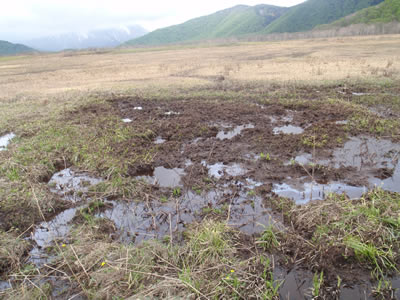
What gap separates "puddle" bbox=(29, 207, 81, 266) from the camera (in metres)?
4.07

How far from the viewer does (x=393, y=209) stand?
167 inches

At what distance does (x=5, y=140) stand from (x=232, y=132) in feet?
25.9

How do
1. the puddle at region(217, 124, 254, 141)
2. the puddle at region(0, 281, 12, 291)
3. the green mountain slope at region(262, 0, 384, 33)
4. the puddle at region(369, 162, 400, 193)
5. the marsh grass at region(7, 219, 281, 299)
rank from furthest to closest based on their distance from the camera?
the green mountain slope at region(262, 0, 384, 33)
the puddle at region(217, 124, 254, 141)
the puddle at region(369, 162, 400, 193)
the puddle at region(0, 281, 12, 291)
the marsh grass at region(7, 219, 281, 299)

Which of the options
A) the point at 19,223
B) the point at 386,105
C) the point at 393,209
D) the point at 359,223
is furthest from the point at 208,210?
the point at 386,105

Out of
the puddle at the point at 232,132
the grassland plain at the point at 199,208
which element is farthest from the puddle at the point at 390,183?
the puddle at the point at 232,132

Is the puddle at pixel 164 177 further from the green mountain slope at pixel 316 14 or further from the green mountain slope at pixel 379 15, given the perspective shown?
the green mountain slope at pixel 316 14

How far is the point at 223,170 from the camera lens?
6.32 m

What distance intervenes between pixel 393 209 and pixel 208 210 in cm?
307

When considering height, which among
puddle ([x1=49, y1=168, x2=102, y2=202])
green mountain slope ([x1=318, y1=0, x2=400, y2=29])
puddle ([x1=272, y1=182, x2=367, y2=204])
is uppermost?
green mountain slope ([x1=318, y1=0, x2=400, y2=29])

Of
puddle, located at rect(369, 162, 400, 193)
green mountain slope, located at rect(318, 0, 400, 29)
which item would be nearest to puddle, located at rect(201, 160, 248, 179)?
puddle, located at rect(369, 162, 400, 193)

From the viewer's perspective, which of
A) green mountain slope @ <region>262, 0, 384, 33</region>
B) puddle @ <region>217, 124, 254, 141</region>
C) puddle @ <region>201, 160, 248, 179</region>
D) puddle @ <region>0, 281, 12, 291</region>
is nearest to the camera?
puddle @ <region>0, 281, 12, 291</region>

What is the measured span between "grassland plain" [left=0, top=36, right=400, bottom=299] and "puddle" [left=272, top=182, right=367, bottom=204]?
0.17m

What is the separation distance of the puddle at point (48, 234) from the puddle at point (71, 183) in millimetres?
429

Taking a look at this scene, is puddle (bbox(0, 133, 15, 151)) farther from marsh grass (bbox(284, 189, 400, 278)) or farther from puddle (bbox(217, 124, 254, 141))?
marsh grass (bbox(284, 189, 400, 278))
